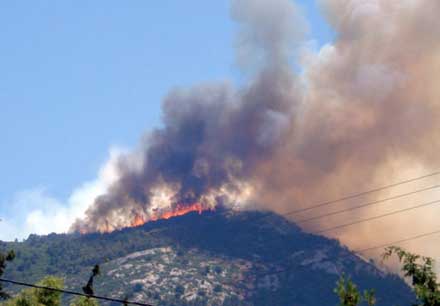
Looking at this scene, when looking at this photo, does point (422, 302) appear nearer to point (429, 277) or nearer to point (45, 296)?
point (429, 277)

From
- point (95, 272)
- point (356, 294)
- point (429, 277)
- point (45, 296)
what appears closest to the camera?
point (356, 294)

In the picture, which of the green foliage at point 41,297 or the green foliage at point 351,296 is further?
the green foliage at point 41,297

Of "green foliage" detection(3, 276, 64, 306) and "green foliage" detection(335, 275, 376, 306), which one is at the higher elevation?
"green foliage" detection(3, 276, 64, 306)

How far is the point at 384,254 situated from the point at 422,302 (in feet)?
12.4

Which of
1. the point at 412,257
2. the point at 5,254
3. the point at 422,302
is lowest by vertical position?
the point at 422,302

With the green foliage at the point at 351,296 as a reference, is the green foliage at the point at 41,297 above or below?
above

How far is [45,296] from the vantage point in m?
62.3

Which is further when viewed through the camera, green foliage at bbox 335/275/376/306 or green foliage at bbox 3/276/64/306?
green foliage at bbox 3/276/64/306

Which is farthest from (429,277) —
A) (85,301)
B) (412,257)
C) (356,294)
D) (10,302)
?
(10,302)

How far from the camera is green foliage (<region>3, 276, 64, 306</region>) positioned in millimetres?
62281

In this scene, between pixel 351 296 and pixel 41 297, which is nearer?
pixel 351 296

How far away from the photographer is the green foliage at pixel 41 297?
62281mm

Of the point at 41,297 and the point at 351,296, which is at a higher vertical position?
the point at 41,297

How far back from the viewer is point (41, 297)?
204 ft
